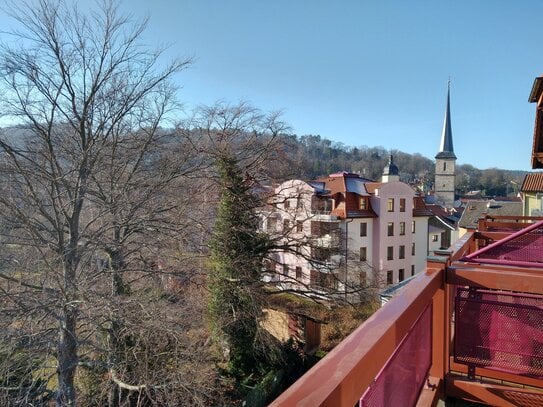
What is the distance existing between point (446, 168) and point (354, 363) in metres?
61.1

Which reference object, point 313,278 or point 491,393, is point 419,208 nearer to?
point 313,278

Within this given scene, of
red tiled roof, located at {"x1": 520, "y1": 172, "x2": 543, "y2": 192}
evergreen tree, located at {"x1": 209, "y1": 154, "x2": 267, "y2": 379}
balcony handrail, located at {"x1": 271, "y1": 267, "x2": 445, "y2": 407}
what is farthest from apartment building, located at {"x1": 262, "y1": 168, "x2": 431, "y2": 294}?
balcony handrail, located at {"x1": 271, "y1": 267, "x2": 445, "y2": 407}

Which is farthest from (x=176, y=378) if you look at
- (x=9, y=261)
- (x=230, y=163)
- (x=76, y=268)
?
(x=230, y=163)

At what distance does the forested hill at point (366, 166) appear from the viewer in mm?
15391

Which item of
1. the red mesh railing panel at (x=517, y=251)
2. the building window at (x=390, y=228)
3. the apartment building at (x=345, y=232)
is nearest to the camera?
the red mesh railing panel at (x=517, y=251)

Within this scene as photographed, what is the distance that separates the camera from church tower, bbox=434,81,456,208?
5369 centimetres

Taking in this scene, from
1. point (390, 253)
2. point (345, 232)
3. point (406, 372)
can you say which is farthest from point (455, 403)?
point (390, 253)

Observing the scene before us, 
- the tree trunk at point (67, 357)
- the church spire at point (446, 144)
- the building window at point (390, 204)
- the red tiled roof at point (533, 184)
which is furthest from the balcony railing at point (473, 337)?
the church spire at point (446, 144)

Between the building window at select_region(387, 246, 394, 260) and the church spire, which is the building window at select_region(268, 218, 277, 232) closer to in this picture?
the building window at select_region(387, 246, 394, 260)

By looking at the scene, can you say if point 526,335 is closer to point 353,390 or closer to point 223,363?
point 353,390

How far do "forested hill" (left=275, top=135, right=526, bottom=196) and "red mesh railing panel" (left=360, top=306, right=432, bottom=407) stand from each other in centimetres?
1244

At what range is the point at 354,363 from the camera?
798 mm

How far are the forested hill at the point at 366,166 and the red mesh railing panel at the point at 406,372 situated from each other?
12.4m

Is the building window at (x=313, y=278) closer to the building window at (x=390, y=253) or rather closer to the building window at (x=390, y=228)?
the building window at (x=390, y=228)
